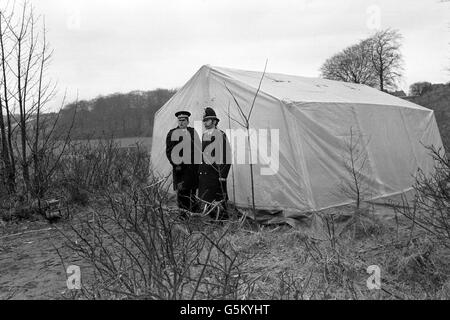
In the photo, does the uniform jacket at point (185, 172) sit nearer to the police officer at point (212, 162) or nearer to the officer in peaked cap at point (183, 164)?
the officer in peaked cap at point (183, 164)

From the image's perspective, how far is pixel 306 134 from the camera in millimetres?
5551

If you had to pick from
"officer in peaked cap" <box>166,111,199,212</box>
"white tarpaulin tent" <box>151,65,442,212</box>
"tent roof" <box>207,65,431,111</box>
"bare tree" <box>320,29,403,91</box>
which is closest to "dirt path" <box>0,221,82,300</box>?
"officer in peaked cap" <box>166,111,199,212</box>

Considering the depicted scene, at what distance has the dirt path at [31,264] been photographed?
348 cm

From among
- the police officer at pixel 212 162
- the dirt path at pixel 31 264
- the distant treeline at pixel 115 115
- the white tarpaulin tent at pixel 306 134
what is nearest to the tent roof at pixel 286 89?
the white tarpaulin tent at pixel 306 134

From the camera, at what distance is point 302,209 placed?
5.24m

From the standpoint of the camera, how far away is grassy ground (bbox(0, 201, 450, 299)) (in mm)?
3217

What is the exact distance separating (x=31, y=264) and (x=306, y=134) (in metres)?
4.04

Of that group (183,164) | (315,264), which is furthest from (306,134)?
(315,264)

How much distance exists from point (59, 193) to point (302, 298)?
6.02 metres

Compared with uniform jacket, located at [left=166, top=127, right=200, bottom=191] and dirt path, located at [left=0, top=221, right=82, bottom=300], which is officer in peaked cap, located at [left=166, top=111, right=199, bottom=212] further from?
dirt path, located at [left=0, top=221, right=82, bottom=300]

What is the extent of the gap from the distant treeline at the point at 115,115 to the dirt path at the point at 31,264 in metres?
2.53

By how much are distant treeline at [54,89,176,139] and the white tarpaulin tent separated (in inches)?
88.3
